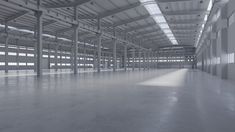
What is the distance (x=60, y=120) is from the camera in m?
3.79

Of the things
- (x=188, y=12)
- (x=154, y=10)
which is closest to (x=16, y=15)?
(x=154, y=10)

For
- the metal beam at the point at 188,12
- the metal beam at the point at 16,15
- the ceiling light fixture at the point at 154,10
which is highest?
the ceiling light fixture at the point at 154,10

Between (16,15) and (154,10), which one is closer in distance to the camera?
(16,15)

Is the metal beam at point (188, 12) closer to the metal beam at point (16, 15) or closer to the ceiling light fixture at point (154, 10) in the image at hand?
the ceiling light fixture at point (154, 10)

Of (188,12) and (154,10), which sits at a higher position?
(154,10)

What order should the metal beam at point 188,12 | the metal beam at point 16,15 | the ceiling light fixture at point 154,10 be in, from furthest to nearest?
the metal beam at point 188,12, the ceiling light fixture at point 154,10, the metal beam at point 16,15

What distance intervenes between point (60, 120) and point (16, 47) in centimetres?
5046

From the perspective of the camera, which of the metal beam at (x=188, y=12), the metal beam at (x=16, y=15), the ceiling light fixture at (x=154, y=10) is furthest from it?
the metal beam at (x=188, y=12)

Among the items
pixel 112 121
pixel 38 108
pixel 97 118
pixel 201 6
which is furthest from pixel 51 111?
pixel 201 6

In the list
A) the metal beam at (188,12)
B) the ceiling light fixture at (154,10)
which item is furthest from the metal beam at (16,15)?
the metal beam at (188,12)

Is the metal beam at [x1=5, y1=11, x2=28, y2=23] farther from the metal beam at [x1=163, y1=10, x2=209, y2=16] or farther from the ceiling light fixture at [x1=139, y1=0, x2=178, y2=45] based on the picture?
the metal beam at [x1=163, y1=10, x2=209, y2=16]

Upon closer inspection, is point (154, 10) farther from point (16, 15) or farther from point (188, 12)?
point (16, 15)

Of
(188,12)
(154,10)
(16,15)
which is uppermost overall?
(154,10)

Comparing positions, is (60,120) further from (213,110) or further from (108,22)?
(108,22)
